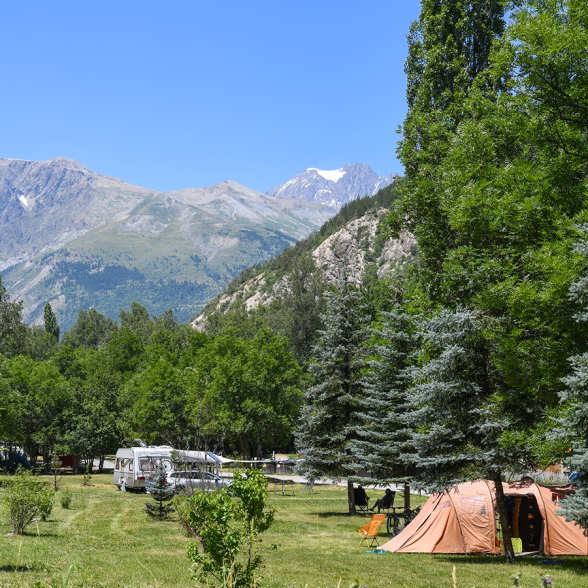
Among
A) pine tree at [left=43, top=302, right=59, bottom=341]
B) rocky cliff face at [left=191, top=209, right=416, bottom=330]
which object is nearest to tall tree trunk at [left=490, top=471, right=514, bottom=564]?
rocky cliff face at [left=191, top=209, right=416, bottom=330]

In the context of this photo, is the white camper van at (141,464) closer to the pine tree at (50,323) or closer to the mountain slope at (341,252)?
the mountain slope at (341,252)

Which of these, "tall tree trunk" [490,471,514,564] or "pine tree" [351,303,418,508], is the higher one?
"pine tree" [351,303,418,508]

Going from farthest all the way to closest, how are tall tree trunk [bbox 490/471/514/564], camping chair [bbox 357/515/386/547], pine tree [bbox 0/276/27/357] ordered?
pine tree [bbox 0/276/27/357]
camping chair [bbox 357/515/386/547]
tall tree trunk [bbox 490/471/514/564]

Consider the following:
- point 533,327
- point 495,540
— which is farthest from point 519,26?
point 495,540

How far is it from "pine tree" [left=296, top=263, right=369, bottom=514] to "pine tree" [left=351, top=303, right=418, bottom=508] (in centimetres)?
174

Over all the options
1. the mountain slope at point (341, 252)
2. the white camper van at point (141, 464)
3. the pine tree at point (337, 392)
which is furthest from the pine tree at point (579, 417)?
the mountain slope at point (341, 252)

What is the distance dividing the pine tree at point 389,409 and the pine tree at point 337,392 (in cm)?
174

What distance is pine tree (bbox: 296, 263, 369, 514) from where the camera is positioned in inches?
979

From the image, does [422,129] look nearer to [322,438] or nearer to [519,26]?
[519,26]

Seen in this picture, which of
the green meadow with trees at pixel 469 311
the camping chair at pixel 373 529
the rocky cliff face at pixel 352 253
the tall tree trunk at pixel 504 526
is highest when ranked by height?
the rocky cliff face at pixel 352 253

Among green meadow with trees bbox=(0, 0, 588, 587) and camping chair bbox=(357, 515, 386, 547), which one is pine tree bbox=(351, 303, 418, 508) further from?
camping chair bbox=(357, 515, 386, 547)

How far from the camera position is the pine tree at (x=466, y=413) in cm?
1365

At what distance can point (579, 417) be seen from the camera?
9.88m

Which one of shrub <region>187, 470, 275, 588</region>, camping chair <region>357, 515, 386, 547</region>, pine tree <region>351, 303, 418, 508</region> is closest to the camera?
shrub <region>187, 470, 275, 588</region>
